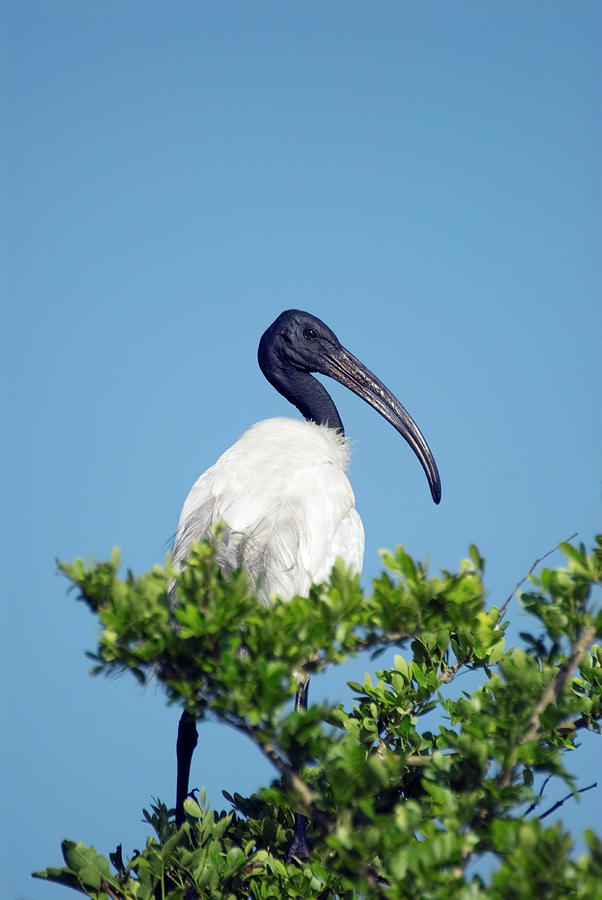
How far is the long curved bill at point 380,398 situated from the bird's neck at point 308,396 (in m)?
0.14

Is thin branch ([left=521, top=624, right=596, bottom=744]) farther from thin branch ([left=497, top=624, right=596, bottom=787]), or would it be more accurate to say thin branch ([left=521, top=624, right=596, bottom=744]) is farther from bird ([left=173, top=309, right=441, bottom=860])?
bird ([left=173, top=309, right=441, bottom=860])

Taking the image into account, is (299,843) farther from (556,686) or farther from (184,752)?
(556,686)

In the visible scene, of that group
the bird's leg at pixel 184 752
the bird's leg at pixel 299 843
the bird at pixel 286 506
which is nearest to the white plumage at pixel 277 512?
the bird at pixel 286 506

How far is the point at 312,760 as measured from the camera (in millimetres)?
2873

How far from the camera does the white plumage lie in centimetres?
444

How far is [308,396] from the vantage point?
243 inches

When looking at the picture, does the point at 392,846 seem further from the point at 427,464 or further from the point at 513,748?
the point at 427,464

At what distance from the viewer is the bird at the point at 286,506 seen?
4453 mm

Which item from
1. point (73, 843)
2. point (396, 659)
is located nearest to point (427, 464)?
point (396, 659)

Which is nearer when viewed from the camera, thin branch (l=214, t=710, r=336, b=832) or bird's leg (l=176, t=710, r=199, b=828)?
thin branch (l=214, t=710, r=336, b=832)

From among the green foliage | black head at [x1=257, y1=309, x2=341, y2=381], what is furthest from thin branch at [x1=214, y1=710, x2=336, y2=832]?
black head at [x1=257, y1=309, x2=341, y2=381]

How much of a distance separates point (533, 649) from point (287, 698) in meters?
1.01

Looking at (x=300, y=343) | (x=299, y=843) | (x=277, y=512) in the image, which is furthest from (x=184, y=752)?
(x=300, y=343)

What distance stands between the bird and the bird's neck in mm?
15
